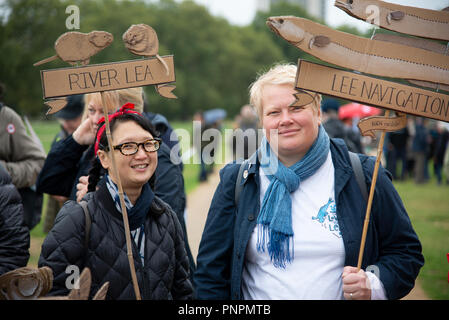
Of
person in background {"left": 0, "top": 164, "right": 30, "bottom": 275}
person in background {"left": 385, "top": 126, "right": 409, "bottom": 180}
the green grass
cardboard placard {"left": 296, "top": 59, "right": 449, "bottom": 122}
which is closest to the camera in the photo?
cardboard placard {"left": 296, "top": 59, "right": 449, "bottom": 122}

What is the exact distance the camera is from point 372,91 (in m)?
2.22

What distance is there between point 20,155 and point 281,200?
8.58 feet

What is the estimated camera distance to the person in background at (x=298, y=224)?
2295 mm

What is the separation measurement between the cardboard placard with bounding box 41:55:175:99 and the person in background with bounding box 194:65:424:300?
1.68 ft

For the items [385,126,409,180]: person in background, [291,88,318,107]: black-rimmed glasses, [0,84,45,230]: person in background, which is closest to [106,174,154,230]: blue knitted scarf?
[291,88,318,107]: black-rimmed glasses

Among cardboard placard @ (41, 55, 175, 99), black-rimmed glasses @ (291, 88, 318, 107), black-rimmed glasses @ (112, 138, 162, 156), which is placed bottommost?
black-rimmed glasses @ (112, 138, 162, 156)

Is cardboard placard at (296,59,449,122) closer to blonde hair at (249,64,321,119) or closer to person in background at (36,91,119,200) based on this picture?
blonde hair at (249,64,321,119)

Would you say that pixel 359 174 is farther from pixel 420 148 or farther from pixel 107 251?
pixel 420 148

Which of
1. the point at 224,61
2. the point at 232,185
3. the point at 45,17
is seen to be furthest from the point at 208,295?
the point at 224,61

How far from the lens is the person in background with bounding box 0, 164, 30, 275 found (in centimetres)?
274

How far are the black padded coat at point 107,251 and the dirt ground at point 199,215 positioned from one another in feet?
12.4

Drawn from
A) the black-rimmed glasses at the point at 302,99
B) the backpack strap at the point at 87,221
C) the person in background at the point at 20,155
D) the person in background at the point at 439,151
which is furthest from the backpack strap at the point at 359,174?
the person in background at the point at 439,151

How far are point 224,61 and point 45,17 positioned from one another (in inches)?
1346
